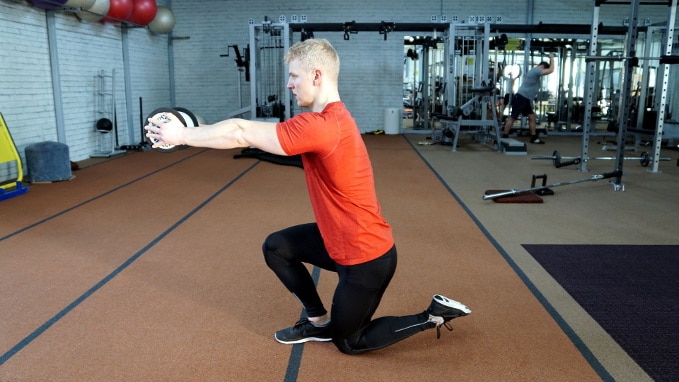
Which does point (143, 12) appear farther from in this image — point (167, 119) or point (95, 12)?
point (167, 119)

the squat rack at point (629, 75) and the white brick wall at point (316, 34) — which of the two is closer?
the squat rack at point (629, 75)

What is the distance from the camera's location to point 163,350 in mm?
2221

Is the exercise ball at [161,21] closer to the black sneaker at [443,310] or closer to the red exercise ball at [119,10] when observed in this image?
the red exercise ball at [119,10]

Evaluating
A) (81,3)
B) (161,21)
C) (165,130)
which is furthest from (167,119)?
(161,21)

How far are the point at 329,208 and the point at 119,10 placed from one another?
22.6 feet

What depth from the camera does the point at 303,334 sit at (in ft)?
7.48

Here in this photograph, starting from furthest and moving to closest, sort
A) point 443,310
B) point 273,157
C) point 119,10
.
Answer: point 119,10 < point 273,157 < point 443,310

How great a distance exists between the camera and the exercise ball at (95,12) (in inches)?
267

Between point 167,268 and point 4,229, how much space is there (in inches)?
67.3

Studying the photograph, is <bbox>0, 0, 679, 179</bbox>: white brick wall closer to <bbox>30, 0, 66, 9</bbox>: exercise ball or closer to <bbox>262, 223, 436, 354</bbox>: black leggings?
<bbox>30, 0, 66, 9</bbox>: exercise ball

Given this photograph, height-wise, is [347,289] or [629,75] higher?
[629,75]

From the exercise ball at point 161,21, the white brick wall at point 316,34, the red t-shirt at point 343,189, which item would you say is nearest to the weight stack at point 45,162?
the white brick wall at point 316,34

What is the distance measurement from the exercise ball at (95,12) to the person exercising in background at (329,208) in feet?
19.3

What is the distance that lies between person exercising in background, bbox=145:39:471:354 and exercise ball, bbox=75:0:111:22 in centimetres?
589
